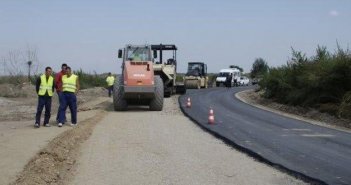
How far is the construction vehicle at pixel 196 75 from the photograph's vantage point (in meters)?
54.6

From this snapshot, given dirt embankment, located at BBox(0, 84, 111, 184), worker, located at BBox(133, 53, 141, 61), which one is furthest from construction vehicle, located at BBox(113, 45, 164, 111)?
dirt embankment, located at BBox(0, 84, 111, 184)

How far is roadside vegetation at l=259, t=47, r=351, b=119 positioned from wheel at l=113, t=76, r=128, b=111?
370 inches

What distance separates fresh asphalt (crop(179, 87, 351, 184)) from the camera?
10.3m

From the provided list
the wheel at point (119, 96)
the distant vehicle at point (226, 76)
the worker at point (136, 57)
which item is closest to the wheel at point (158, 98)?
the wheel at point (119, 96)

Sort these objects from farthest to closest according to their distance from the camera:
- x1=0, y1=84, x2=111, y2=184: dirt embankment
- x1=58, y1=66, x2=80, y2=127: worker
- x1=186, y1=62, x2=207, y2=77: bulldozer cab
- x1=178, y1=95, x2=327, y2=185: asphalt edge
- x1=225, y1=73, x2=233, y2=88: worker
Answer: x1=225, y1=73, x2=233, y2=88: worker
x1=186, y1=62, x2=207, y2=77: bulldozer cab
x1=58, y1=66, x2=80, y2=127: worker
x1=0, y1=84, x2=111, y2=184: dirt embankment
x1=178, y1=95, x2=327, y2=185: asphalt edge

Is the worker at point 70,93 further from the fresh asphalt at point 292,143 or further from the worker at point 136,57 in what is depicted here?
the worker at point 136,57

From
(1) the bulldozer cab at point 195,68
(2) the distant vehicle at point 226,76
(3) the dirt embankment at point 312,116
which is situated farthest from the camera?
(2) the distant vehicle at point 226,76

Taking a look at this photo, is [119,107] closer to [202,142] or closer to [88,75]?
[202,142]

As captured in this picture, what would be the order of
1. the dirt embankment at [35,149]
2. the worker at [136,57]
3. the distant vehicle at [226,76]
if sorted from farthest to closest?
the distant vehicle at [226,76] < the worker at [136,57] < the dirt embankment at [35,149]

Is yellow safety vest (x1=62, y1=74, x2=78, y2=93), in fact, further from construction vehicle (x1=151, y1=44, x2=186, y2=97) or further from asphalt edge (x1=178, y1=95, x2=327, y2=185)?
construction vehicle (x1=151, y1=44, x2=186, y2=97)

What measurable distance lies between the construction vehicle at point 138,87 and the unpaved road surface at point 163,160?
6.26m

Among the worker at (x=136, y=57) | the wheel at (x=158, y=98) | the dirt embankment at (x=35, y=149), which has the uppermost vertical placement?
the worker at (x=136, y=57)

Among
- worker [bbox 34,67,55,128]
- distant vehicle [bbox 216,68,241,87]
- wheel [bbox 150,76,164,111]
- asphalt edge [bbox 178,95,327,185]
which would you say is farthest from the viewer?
distant vehicle [bbox 216,68,241,87]

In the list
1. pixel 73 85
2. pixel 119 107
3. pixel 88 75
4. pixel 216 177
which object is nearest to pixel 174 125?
pixel 73 85
